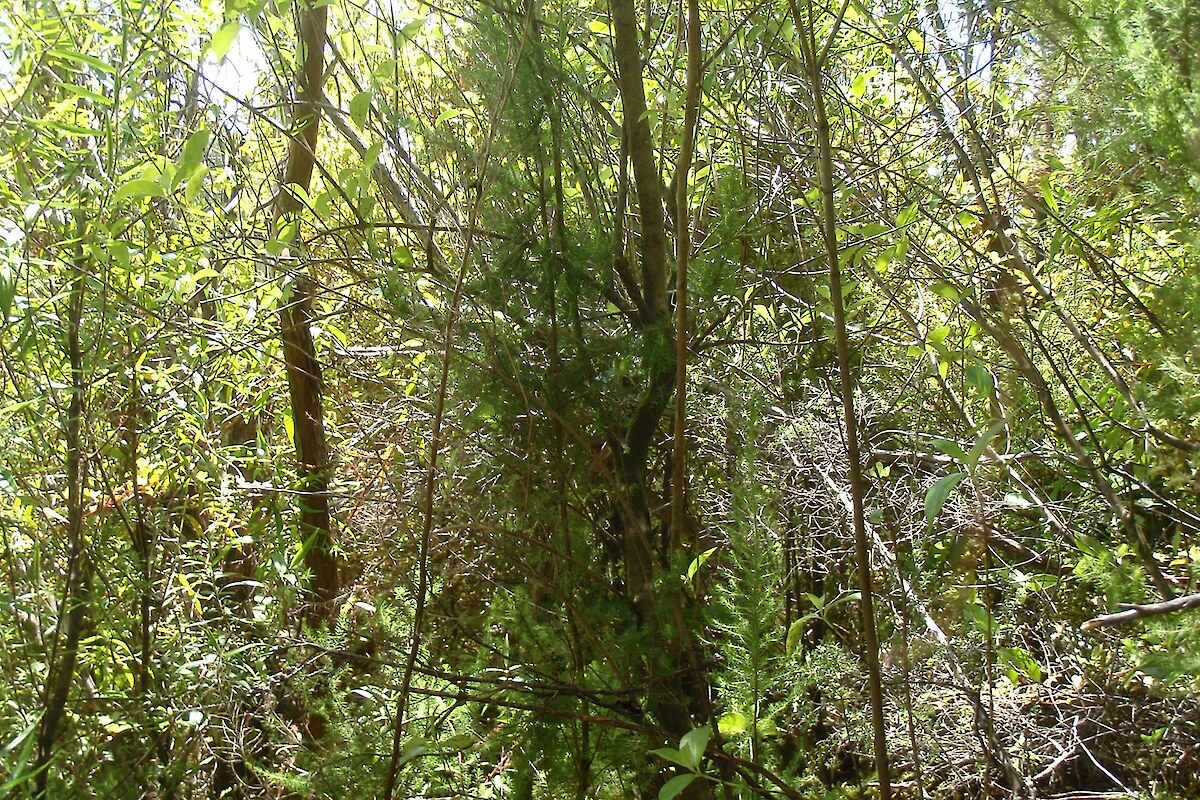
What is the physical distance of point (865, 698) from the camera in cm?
186

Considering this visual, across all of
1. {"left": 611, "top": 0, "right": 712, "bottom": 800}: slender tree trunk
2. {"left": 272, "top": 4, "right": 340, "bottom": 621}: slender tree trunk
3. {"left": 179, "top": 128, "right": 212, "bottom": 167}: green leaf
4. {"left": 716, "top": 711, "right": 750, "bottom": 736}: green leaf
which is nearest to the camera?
{"left": 179, "top": 128, "right": 212, "bottom": 167}: green leaf

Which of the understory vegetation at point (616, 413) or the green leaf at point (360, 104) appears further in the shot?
the understory vegetation at point (616, 413)

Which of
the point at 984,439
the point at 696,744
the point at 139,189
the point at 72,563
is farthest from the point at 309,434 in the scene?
the point at 984,439

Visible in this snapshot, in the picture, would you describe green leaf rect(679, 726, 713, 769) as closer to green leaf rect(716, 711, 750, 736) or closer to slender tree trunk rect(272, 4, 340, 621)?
green leaf rect(716, 711, 750, 736)

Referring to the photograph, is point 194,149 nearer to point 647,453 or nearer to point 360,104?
point 360,104

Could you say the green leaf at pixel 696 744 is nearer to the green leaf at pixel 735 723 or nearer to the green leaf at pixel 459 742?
the green leaf at pixel 735 723

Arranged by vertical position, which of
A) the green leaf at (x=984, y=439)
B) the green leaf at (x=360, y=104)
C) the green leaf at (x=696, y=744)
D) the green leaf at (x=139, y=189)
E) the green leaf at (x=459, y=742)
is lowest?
the green leaf at (x=696, y=744)

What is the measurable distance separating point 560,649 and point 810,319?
114 centimetres

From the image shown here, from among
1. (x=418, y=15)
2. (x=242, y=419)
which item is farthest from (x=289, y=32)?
(x=242, y=419)

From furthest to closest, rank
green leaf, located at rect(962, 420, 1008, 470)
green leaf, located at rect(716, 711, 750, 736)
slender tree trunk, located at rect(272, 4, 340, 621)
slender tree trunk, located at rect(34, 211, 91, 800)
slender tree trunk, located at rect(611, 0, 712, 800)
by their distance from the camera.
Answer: slender tree trunk, located at rect(272, 4, 340, 621) → slender tree trunk, located at rect(34, 211, 91, 800) → slender tree trunk, located at rect(611, 0, 712, 800) → green leaf, located at rect(716, 711, 750, 736) → green leaf, located at rect(962, 420, 1008, 470)

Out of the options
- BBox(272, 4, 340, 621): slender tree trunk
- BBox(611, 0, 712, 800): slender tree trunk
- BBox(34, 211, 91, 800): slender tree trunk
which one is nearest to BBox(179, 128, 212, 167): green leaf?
BBox(611, 0, 712, 800): slender tree trunk

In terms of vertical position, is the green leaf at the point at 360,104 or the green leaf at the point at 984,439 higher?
the green leaf at the point at 360,104

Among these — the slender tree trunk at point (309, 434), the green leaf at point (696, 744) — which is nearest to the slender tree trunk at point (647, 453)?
the green leaf at point (696, 744)

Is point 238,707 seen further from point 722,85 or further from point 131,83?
point 722,85
